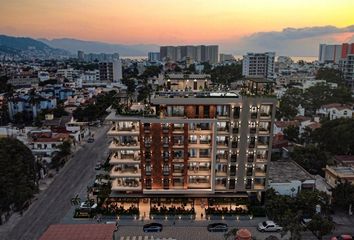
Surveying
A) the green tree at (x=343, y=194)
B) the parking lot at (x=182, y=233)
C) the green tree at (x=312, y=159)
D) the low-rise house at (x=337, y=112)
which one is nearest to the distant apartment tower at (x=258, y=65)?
the low-rise house at (x=337, y=112)

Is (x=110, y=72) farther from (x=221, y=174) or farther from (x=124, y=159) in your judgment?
(x=221, y=174)

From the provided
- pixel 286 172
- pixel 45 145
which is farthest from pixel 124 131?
pixel 45 145

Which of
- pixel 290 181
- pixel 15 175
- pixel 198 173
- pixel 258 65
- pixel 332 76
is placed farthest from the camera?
pixel 258 65

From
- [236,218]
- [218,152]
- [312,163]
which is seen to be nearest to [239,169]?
[218,152]

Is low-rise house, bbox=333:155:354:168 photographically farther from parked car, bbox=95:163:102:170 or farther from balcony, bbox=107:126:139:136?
parked car, bbox=95:163:102:170

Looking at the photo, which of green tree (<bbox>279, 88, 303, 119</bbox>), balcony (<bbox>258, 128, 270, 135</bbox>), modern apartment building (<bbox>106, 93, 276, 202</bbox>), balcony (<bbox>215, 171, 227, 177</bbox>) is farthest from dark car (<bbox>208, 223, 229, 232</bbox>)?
green tree (<bbox>279, 88, 303, 119</bbox>)

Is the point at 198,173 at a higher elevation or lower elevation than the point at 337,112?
lower
